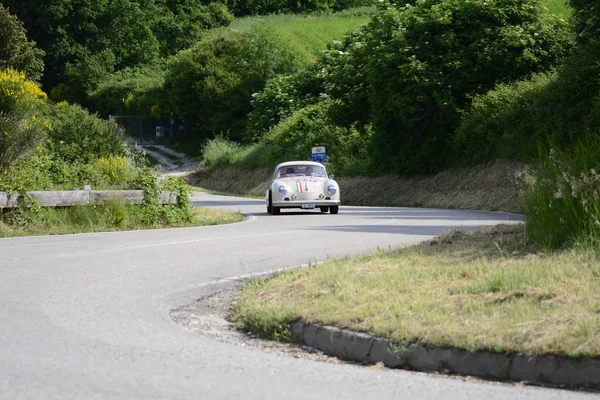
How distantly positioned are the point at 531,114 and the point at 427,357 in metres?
28.4

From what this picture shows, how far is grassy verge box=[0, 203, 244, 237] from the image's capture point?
19.5 metres

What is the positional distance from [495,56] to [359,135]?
13.2m

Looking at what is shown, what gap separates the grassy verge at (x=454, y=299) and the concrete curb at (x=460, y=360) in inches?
2.7

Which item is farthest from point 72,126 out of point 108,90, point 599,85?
point 108,90

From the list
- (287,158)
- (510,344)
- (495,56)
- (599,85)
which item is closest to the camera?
(510,344)

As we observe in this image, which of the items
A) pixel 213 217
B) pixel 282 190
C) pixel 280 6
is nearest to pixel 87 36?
pixel 280 6

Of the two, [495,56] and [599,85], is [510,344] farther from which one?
[495,56]

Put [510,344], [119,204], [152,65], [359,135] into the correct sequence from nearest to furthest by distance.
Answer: [510,344]
[119,204]
[359,135]
[152,65]

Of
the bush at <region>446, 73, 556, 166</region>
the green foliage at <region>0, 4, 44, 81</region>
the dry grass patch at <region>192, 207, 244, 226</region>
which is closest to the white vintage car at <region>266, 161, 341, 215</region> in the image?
the dry grass patch at <region>192, 207, 244, 226</region>

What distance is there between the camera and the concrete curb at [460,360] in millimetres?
6898

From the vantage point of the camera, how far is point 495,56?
126 ft

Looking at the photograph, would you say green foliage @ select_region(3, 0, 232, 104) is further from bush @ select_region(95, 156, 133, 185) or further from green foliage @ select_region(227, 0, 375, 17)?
bush @ select_region(95, 156, 133, 185)

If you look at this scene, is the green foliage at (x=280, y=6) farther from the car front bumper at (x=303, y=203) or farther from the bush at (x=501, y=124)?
the car front bumper at (x=303, y=203)

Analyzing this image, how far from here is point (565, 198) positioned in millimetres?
11766
